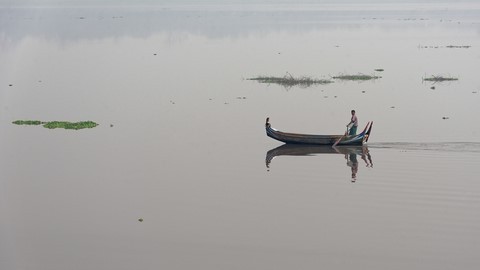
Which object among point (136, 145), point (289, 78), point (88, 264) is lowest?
point (88, 264)

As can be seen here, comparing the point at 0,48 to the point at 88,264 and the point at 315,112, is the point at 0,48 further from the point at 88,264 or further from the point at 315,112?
the point at 88,264

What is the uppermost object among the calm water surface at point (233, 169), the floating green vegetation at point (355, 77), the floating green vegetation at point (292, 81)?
the floating green vegetation at point (355, 77)

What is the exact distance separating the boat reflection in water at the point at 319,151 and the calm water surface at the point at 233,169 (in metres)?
0.11

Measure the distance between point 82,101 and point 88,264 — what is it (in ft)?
82.1

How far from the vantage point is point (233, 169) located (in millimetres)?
28125

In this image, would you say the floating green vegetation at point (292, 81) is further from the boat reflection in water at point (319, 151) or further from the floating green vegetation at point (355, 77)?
the boat reflection in water at point (319, 151)

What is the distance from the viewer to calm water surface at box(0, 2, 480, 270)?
20219 millimetres

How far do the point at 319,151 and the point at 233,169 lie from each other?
14.2 feet

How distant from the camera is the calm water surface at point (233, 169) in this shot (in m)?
20.2

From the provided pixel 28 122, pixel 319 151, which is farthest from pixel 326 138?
pixel 28 122

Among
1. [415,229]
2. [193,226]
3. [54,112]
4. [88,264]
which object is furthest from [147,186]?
[54,112]

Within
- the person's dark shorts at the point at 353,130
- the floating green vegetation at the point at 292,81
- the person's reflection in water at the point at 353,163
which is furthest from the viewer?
the floating green vegetation at the point at 292,81

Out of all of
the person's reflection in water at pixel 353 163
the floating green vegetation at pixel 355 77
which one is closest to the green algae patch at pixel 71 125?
the person's reflection in water at pixel 353 163

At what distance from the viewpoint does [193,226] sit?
21.9 m
